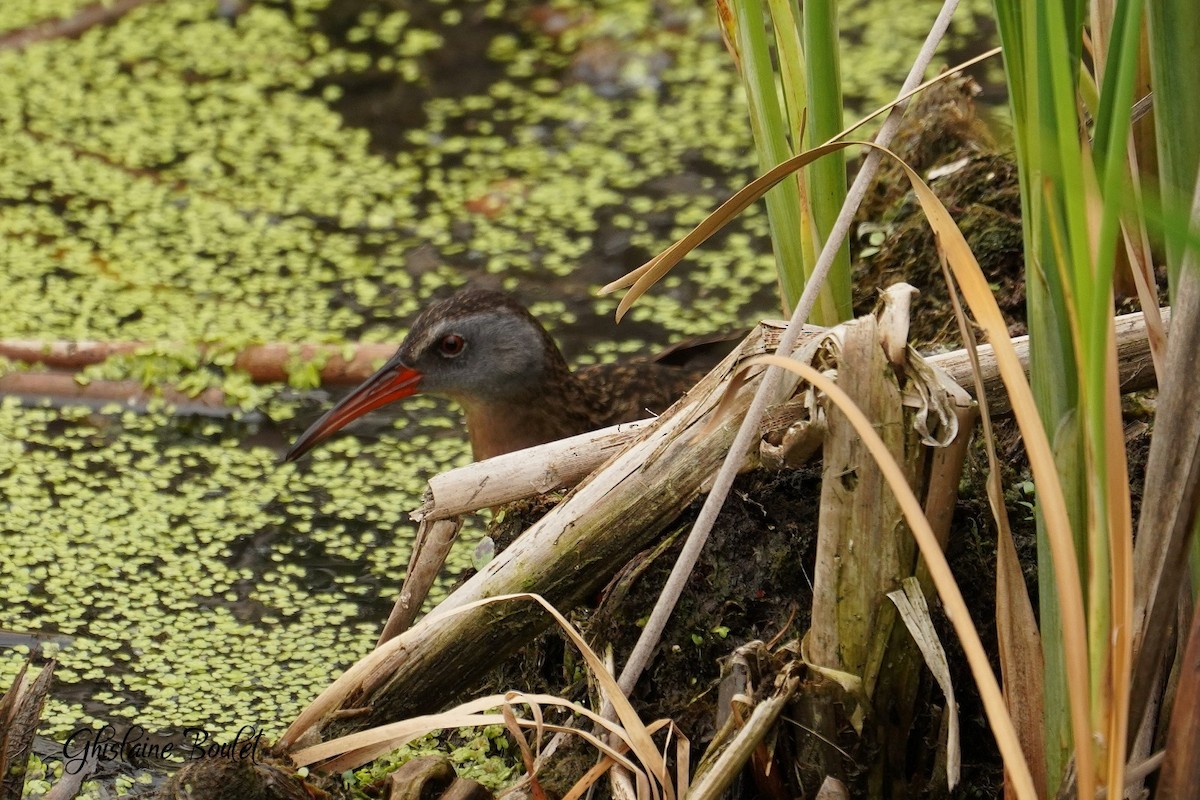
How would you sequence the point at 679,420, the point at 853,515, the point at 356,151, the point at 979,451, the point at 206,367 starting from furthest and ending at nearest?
1. the point at 356,151
2. the point at 206,367
3. the point at 979,451
4. the point at 679,420
5. the point at 853,515

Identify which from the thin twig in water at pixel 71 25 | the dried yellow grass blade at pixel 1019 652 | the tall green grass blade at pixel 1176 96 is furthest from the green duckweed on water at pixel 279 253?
the tall green grass blade at pixel 1176 96

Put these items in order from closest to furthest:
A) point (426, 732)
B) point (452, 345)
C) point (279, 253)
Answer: point (426, 732), point (452, 345), point (279, 253)

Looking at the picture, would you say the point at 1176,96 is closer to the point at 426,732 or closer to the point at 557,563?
the point at 557,563

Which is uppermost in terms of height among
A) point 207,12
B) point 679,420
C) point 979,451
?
point 207,12

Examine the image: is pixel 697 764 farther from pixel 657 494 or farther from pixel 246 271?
pixel 246 271

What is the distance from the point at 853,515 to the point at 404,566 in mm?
1733

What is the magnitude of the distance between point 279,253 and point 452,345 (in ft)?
4.53

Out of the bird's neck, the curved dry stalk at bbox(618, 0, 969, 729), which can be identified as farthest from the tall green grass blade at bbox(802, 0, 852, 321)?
the bird's neck

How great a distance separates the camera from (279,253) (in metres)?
5.12

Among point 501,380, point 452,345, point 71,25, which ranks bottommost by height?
point 501,380

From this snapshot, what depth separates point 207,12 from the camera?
6500mm

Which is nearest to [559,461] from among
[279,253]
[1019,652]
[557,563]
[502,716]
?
[557,563]

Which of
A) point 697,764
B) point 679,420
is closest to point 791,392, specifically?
point 679,420

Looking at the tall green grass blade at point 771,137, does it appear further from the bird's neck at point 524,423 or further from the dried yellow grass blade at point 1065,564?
the bird's neck at point 524,423
